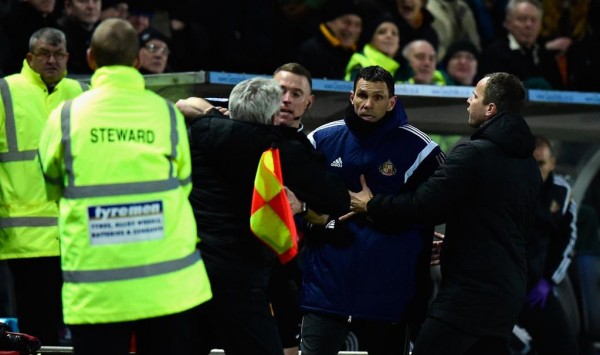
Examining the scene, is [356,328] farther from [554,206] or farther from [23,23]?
[23,23]

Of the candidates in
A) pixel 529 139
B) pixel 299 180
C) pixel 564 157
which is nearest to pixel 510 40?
→ pixel 564 157

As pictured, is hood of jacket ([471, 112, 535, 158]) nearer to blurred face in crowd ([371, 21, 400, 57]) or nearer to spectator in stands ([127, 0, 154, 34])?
blurred face in crowd ([371, 21, 400, 57])

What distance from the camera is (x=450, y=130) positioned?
413 inches

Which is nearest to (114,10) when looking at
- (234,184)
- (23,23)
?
(23,23)

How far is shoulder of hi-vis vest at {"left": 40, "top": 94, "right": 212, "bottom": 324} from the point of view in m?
5.54

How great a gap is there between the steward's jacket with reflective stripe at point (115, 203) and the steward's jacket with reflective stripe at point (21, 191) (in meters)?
2.17

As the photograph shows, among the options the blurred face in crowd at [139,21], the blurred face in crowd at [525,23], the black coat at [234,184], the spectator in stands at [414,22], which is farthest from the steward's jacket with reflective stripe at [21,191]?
the blurred face in crowd at [525,23]

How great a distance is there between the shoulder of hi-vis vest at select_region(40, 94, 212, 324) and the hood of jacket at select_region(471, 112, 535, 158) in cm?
182

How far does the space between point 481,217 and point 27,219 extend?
2.53 metres

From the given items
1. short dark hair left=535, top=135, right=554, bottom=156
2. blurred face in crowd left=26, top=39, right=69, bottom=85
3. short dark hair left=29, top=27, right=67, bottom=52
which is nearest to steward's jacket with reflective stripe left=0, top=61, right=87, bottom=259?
blurred face in crowd left=26, top=39, right=69, bottom=85

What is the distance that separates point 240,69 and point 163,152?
19.4 ft

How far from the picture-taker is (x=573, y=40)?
41.8 feet

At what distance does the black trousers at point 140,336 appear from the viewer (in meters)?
5.57

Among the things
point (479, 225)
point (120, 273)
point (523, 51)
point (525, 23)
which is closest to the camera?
point (120, 273)
